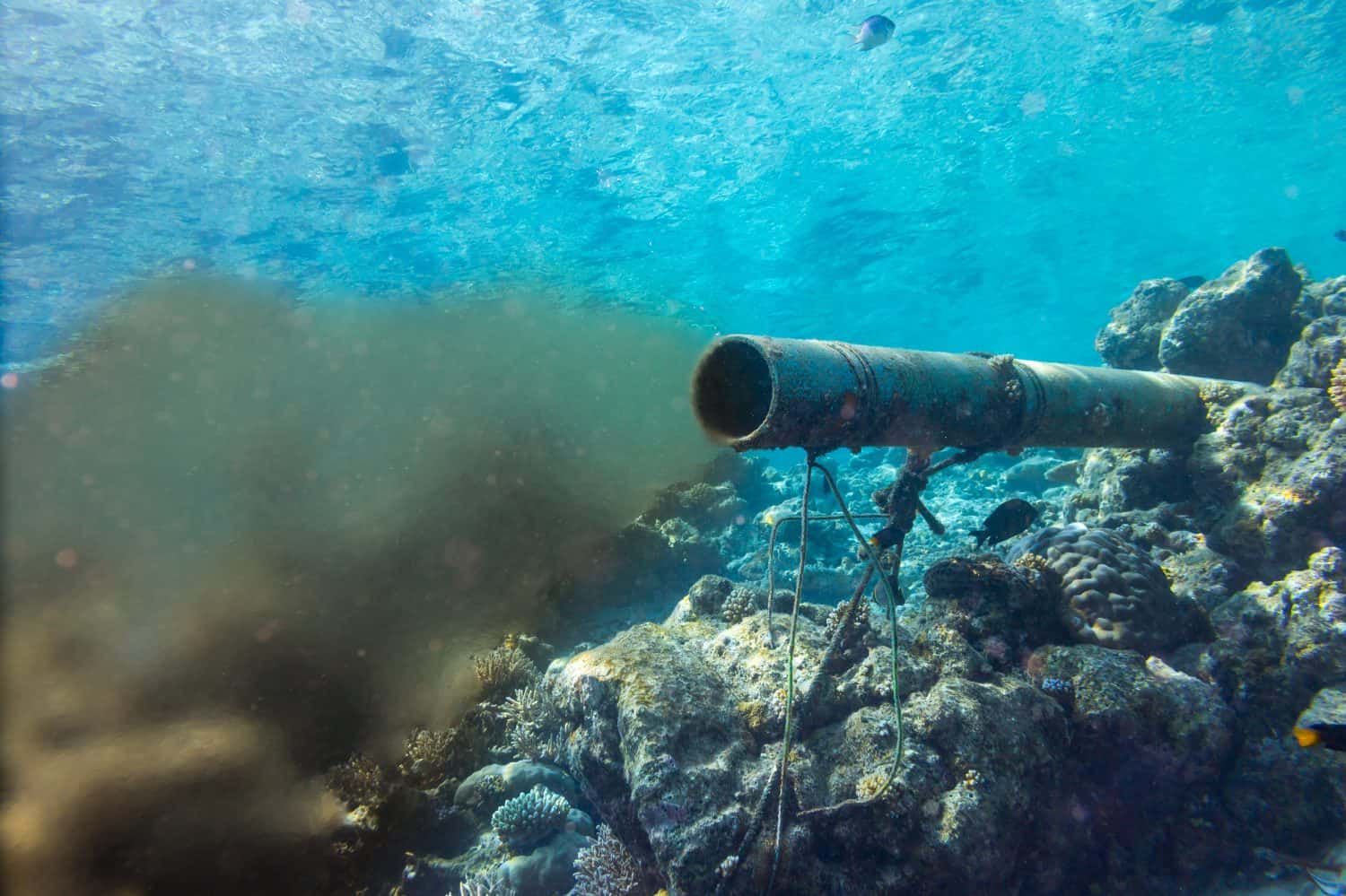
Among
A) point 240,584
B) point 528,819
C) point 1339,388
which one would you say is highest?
point 1339,388

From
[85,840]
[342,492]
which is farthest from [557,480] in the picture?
[85,840]

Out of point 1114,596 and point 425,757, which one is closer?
point 1114,596

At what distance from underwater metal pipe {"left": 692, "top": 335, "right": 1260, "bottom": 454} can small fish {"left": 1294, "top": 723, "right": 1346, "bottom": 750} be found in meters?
2.40

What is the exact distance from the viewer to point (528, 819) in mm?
5031

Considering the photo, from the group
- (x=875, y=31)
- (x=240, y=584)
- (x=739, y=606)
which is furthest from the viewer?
(x=875, y=31)

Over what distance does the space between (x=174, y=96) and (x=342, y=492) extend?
31.2 ft

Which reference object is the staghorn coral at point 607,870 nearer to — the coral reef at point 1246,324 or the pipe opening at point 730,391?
the pipe opening at point 730,391

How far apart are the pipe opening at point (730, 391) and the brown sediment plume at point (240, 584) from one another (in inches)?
196

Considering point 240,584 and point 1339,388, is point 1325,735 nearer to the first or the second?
point 1339,388

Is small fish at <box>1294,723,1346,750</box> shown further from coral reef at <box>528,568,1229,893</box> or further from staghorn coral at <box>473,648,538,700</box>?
staghorn coral at <box>473,648,538,700</box>

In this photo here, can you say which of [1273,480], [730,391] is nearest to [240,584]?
[730,391]

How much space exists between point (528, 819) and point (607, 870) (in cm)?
116

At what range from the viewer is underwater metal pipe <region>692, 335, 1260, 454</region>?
3.09m

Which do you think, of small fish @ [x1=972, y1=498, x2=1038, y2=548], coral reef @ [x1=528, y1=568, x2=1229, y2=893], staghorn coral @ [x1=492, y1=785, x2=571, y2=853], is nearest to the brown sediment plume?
staghorn coral @ [x1=492, y1=785, x2=571, y2=853]
